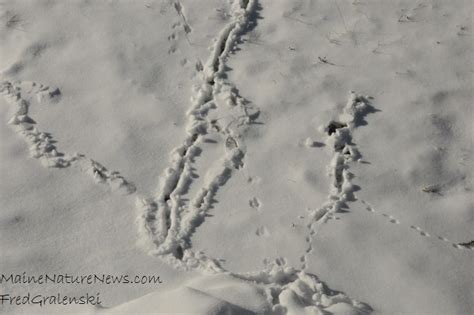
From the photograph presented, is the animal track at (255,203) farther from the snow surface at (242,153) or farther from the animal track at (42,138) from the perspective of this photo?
the animal track at (42,138)

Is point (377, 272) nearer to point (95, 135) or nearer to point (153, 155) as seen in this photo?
point (153, 155)

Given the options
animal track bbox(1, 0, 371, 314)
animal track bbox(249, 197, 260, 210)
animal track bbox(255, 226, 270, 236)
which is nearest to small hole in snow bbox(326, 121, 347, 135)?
animal track bbox(1, 0, 371, 314)

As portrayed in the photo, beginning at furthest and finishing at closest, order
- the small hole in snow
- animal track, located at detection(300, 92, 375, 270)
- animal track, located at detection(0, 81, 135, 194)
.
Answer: the small hole in snow → animal track, located at detection(0, 81, 135, 194) → animal track, located at detection(300, 92, 375, 270)

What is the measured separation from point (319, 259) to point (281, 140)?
30.6 inches

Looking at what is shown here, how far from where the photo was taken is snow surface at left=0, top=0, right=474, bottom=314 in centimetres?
253

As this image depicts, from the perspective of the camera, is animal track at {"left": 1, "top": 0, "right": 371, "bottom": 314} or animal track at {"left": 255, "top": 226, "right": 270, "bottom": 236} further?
animal track at {"left": 255, "top": 226, "right": 270, "bottom": 236}

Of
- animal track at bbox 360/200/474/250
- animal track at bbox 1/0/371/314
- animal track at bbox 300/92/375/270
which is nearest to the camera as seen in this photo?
animal track at bbox 1/0/371/314

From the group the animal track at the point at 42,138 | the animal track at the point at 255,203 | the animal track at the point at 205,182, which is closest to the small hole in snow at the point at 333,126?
the animal track at the point at 205,182

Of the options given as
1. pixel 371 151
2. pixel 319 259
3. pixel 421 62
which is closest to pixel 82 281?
pixel 319 259

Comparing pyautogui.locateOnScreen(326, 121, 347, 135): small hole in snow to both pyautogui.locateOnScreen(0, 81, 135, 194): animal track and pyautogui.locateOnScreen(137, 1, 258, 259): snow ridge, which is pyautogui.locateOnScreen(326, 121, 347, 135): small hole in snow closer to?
pyautogui.locateOnScreen(137, 1, 258, 259): snow ridge

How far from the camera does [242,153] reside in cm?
303

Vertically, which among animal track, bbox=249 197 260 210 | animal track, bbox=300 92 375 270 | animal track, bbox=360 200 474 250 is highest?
animal track, bbox=300 92 375 270

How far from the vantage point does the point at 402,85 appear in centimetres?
330

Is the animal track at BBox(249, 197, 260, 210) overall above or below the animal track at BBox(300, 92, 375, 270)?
below
